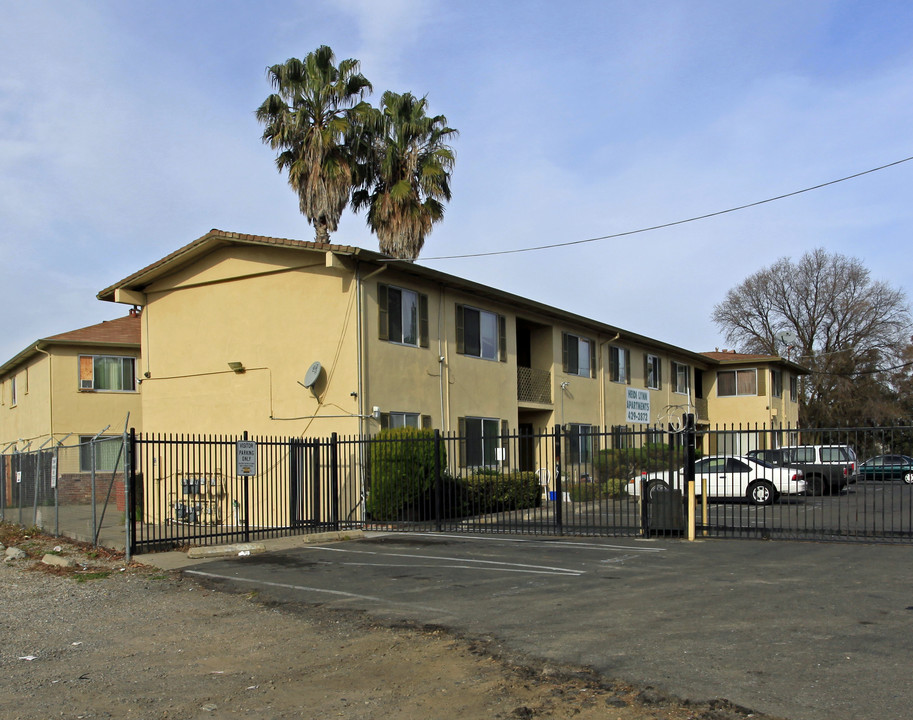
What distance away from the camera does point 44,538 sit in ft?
59.1

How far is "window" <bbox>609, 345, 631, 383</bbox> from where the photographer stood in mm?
32331

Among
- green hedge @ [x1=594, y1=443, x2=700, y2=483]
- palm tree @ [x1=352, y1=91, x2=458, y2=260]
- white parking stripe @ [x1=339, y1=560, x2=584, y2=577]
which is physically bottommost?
white parking stripe @ [x1=339, y1=560, x2=584, y2=577]

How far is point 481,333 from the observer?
24.5m

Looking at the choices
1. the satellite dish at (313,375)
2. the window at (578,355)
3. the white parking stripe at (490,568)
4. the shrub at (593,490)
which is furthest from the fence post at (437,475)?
the window at (578,355)

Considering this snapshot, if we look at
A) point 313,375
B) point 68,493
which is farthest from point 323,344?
point 68,493

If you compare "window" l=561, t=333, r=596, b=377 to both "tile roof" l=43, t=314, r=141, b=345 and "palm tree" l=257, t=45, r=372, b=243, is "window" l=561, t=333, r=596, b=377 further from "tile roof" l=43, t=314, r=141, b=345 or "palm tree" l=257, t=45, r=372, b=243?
"tile roof" l=43, t=314, r=141, b=345

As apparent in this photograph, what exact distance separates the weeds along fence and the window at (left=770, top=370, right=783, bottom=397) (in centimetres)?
2999

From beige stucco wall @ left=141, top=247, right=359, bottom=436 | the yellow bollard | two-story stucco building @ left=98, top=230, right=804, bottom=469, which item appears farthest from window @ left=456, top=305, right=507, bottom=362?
the yellow bollard

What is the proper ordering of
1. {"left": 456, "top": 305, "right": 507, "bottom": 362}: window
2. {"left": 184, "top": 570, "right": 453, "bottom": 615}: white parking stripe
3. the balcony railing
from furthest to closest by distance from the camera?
the balcony railing < {"left": 456, "top": 305, "right": 507, "bottom": 362}: window < {"left": 184, "top": 570, "right": 453, "bottom": 615}: white parking stripe

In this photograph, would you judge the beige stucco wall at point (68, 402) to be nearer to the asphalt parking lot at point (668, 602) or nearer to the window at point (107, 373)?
the window at point (107, 373)

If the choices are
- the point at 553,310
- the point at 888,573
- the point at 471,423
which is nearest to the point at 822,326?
the point at 553,310

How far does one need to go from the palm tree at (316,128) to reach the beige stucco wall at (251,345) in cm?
700

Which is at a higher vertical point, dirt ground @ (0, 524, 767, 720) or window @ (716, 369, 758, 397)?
window @ (716, 369, 758, 397)

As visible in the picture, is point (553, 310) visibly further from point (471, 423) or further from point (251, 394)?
point (251, 394)
